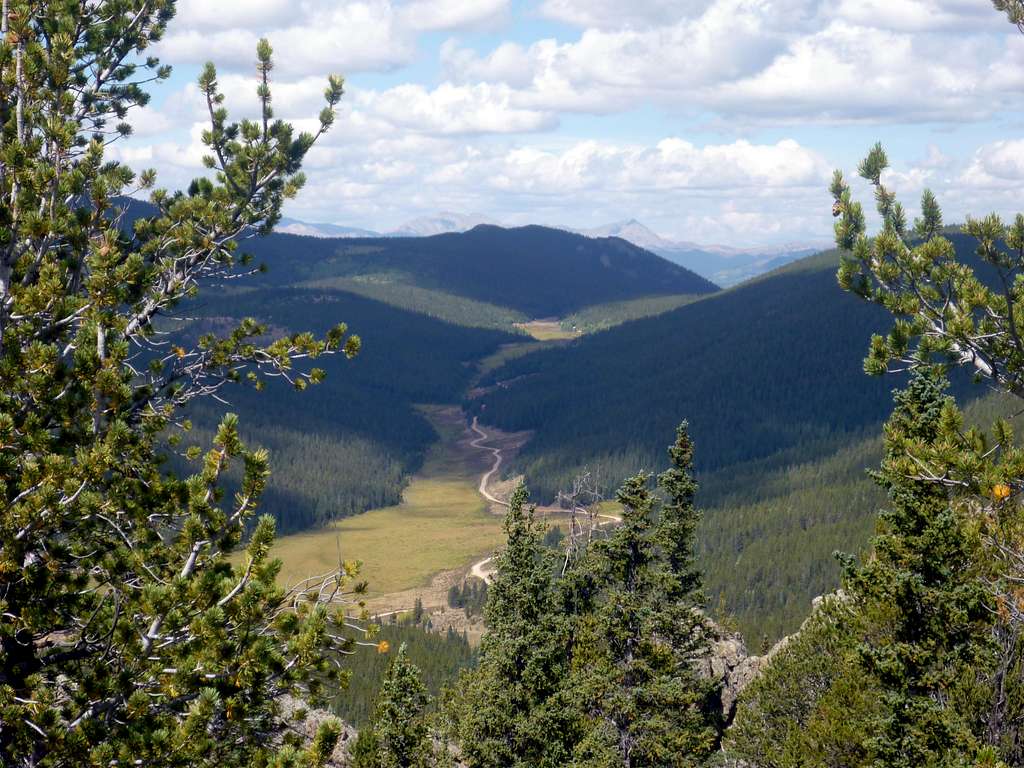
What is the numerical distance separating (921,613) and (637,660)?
12.9m

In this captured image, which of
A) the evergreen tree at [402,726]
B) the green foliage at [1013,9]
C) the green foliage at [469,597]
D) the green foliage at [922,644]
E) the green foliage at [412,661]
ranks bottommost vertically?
the green foliage at [469,597]

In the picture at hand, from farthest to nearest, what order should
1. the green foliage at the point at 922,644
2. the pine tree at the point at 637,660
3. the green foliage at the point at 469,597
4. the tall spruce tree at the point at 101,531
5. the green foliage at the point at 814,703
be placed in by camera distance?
the green foliage at the point at 469,597
the pine tree at the point at 637,660
the green foliage at the point at 814,703
the green foliage at the point at 922,644
the tall spruce tree at the point at 101,531

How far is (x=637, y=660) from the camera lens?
32.6 m

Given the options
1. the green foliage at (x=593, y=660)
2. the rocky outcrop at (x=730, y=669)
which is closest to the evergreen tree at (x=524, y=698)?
the green foliage at (x=593, y=660)

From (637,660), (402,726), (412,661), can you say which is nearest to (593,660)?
(637,660)

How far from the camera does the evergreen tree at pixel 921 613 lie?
2114cm

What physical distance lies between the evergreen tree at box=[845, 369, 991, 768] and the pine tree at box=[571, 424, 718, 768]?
10.4m

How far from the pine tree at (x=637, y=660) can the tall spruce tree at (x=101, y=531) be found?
68.7ft

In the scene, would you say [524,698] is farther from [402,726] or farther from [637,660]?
[402,726]

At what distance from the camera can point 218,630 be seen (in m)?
10.1

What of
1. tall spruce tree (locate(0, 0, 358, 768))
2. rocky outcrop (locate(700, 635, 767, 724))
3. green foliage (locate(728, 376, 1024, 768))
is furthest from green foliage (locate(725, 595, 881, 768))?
tall spruce tree (locate(0, 0, 358, 768))

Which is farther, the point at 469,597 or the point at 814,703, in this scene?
the point at 469,597

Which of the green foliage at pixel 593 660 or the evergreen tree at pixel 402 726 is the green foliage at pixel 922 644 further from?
the evergreen tree at pixel 402 726

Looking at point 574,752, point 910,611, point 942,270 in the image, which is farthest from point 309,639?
point 574,752
